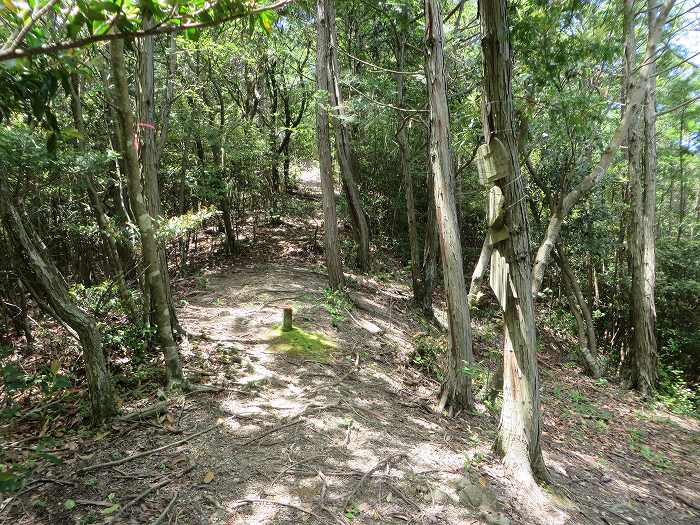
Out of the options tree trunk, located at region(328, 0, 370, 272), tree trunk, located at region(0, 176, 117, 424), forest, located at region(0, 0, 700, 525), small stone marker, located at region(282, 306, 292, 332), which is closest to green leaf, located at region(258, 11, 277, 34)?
forest, located at region(0, 0, 700, 525)

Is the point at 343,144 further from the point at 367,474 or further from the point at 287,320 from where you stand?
the point at 367,474

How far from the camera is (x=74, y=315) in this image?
3.46 metres

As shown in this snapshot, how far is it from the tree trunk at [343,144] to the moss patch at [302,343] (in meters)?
3.99

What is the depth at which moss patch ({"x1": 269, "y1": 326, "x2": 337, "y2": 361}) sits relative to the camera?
577 cm

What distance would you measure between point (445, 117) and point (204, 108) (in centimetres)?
729

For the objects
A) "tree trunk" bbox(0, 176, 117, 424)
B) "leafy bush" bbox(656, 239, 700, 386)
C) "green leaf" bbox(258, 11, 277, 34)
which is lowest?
"leafy bush" bbox(656, 239, 700, 386)

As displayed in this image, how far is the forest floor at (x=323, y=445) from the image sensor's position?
3.03 metres

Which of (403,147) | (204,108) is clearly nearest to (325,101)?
(403,147)

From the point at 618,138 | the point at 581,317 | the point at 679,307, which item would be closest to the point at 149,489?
the point at 618,138

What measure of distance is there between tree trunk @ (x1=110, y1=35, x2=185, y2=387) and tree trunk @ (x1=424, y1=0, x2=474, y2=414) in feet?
10.3

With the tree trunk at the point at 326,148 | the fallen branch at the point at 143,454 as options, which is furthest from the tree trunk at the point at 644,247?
the fallen branch at the point at 143,454

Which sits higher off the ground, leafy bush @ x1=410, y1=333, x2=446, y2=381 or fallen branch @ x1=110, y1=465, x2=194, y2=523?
fallen branch @ x1=110, y1=465, x2=194, y2=523

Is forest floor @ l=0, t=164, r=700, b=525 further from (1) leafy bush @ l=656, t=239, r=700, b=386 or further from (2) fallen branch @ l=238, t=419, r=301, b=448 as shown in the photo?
(1) leafy bush @ l=656, t=239, r=700, b=386

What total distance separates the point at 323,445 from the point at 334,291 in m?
4.64
